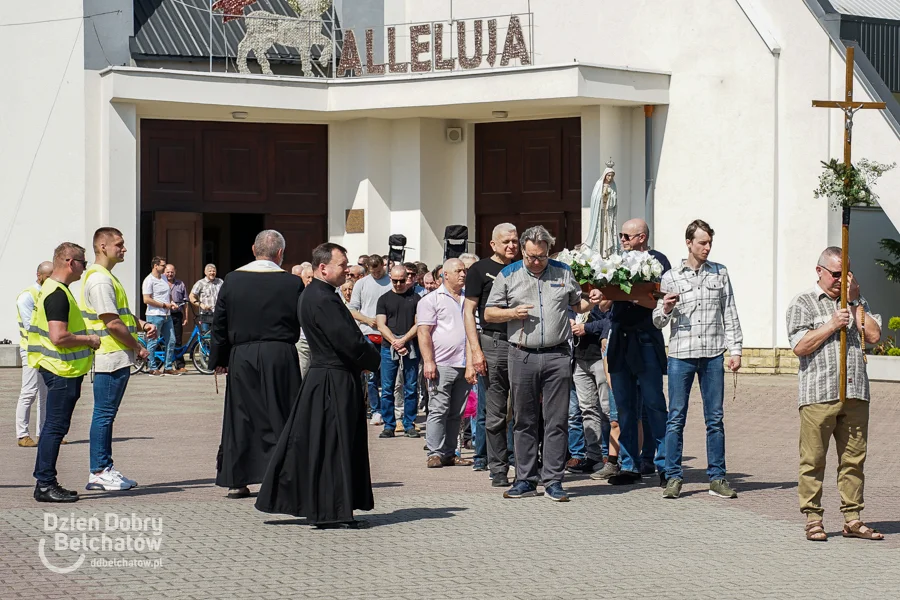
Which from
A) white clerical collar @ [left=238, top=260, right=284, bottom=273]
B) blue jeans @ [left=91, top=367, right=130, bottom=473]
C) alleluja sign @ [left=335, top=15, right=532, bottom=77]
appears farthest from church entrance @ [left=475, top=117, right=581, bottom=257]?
blue jeans @ [left=91, top=367, right=130, bottom=473]

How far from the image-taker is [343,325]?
915cm

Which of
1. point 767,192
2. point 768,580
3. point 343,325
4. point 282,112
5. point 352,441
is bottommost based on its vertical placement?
point 768,580

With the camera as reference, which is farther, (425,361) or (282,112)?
(282,112)

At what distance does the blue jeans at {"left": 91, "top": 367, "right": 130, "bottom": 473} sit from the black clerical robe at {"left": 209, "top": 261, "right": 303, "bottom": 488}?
85cm

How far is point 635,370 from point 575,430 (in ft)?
4.51

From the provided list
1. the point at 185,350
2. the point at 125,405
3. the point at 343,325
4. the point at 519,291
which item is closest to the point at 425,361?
the point at 519,291

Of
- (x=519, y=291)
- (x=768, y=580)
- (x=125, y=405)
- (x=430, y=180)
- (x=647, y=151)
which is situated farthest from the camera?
(x=430, y=180)

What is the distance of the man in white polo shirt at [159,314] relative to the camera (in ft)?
74.0

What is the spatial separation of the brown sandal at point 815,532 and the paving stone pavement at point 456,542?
88 mm

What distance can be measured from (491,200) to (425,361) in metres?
14.3

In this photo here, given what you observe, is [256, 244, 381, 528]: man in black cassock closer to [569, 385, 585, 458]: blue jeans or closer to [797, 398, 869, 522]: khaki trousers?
[797, 398, 869, 522]: khaki trousers

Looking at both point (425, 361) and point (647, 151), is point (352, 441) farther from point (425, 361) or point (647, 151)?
point (647, 151)

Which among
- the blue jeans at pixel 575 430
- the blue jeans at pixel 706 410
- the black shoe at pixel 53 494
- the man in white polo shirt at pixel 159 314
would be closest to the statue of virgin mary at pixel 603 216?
the man in white polo shirt at pixel 159 314

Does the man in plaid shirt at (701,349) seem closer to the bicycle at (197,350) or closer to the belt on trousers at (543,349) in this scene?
the belt on trousers at (543,349)
